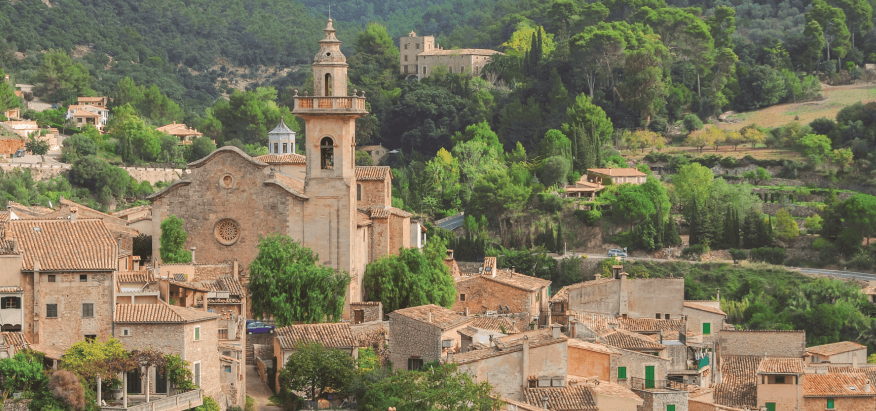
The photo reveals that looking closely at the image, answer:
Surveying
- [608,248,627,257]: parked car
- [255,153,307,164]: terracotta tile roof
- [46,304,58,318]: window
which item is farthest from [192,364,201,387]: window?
[608,248,627,257]: parked car

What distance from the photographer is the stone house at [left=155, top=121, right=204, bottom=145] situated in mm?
115688

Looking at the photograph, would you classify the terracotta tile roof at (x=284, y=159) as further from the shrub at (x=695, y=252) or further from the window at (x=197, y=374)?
the shrub at (x=695, y=252)

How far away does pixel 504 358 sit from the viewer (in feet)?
125

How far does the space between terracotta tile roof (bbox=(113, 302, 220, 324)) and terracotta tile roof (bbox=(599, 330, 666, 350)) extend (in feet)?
39.8

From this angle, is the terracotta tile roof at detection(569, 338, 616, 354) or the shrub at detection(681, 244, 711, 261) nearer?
the terracotta tile roof at detection(569, 338, 616, 354)

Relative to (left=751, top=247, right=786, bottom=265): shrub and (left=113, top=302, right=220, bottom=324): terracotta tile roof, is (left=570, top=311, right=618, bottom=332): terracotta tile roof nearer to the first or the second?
(left=113, top=302, right=220, bottom=324): terracotta tile roof

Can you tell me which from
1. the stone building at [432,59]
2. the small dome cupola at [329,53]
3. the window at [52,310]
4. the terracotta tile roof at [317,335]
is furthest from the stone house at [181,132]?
the window at [52,310]

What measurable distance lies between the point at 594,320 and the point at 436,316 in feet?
27.4

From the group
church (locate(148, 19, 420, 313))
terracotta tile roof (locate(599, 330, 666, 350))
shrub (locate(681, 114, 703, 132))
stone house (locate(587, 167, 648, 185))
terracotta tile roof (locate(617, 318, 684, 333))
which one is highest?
shrub (locate(681, 114, 703, 132))

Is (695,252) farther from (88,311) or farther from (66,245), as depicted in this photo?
(88,311)

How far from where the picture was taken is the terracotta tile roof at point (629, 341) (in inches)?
1721

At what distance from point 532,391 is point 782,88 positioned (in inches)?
3171

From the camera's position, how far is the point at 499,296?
53906 mm

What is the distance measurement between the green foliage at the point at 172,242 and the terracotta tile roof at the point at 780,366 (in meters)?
18.3
